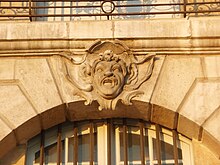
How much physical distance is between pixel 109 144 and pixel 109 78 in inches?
34.2

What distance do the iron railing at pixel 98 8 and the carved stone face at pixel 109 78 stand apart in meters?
0.80

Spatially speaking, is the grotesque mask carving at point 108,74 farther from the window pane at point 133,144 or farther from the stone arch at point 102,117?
the window pane at point 133,144

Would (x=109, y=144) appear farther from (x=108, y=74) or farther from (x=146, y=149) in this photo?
(x=108, y=74)

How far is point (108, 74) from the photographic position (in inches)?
338

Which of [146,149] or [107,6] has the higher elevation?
[107,6]

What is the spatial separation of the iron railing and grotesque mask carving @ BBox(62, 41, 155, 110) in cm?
61

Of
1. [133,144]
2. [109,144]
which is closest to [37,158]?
[109,144]

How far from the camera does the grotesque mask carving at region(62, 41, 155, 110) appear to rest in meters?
8.59

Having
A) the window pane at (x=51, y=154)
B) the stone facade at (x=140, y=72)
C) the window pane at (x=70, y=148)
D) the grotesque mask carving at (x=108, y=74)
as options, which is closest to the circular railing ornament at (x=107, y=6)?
the stone facade at (x=140, y=72)

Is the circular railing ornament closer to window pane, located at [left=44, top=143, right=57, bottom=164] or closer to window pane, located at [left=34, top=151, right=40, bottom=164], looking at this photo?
window pane, located at [left=44, top=143, right=57, bottom=164]

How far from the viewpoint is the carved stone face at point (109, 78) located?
8570mm

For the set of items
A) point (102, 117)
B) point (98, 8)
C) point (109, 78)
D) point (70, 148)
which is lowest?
point (70, 148)

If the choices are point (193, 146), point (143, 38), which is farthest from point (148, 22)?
point (193, 146)

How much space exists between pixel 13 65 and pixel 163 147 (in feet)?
7.33
